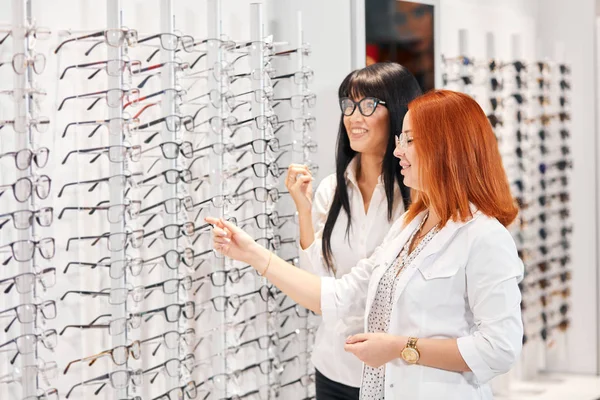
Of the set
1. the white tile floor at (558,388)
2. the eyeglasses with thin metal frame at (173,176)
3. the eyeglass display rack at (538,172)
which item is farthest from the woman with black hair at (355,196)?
the white tile floor at (558,388)

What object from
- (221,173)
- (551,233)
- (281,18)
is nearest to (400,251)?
(221,173)

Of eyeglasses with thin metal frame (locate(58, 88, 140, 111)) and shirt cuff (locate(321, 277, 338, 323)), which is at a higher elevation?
eyeglasses with thin metal frame (locate(58, 88, 140, 111))

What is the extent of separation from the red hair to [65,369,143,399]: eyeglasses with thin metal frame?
1.22m

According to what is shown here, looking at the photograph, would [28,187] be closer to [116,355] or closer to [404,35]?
[116,355]

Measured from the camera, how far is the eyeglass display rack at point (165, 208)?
9.43 feet

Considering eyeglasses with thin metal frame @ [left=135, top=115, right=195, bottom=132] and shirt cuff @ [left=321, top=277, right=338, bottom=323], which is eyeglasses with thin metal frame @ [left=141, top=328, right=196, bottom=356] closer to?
shirt cuff @ [left=321, top=277, right=338, bottom=323]

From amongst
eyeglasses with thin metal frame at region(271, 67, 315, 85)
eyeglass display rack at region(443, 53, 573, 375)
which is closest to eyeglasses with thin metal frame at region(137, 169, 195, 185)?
eyeglasses with thin metal frame at region(271, 67, 315, 85)

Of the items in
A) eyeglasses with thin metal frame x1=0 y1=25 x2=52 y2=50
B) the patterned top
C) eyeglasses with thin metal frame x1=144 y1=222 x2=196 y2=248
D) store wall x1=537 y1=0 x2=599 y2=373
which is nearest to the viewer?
the patterned top

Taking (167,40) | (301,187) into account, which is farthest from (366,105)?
(167,40)

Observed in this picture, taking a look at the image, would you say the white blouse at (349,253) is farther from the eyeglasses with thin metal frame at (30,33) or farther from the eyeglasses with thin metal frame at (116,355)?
the eyeglasses with thin metal frame at (30,33)

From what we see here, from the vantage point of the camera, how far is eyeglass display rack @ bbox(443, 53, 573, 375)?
5223 millimetres

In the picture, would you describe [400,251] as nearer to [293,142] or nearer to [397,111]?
[397,111]

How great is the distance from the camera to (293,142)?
140 inches

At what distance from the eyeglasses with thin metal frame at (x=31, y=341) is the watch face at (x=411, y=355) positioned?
114 cm
